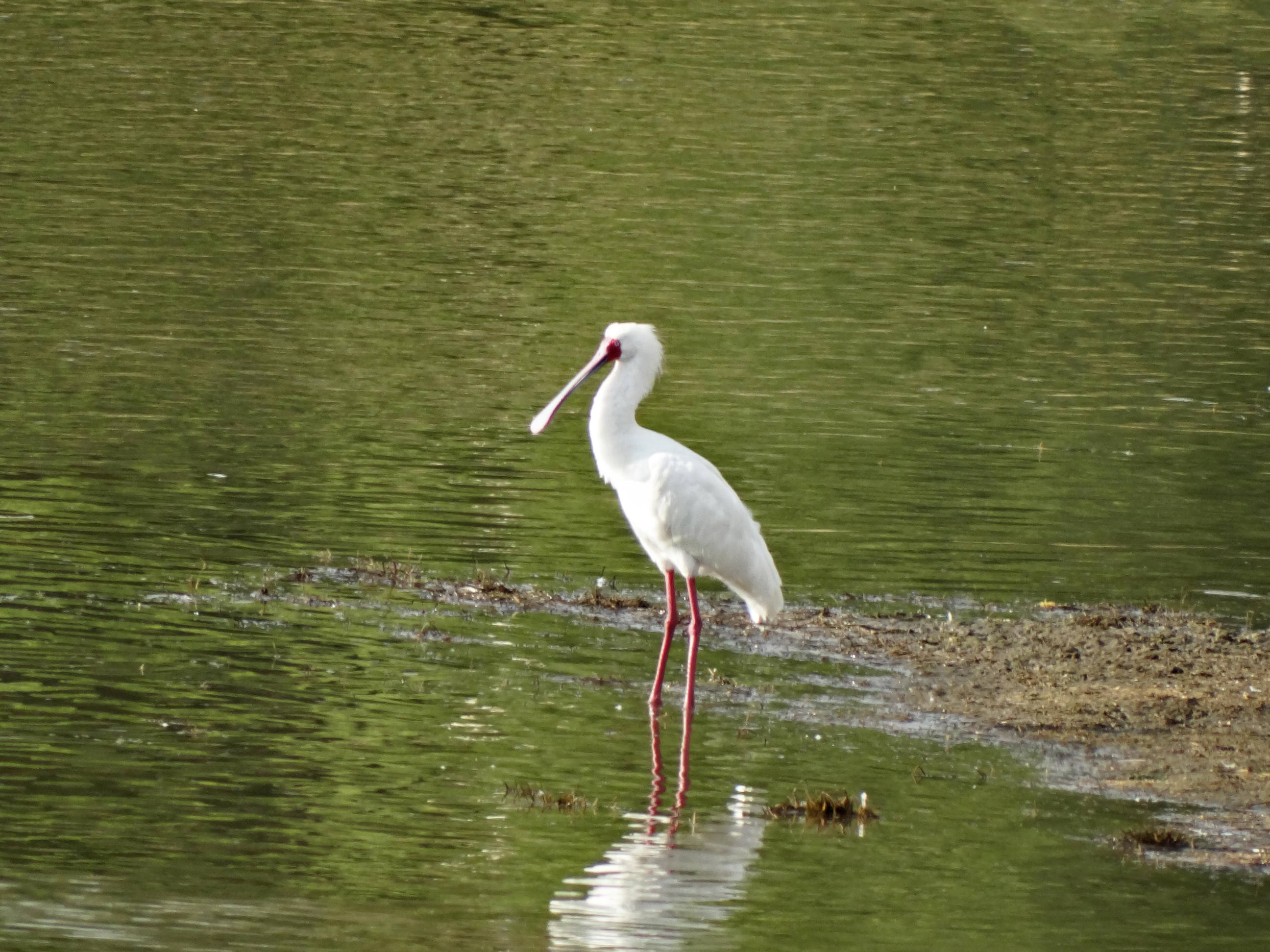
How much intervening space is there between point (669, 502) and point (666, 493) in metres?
0.05

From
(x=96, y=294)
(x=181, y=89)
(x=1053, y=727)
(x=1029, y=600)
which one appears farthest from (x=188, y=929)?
(x=181, y=89)

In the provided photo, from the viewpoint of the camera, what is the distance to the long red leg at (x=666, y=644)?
444 inches

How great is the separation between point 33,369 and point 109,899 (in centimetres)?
1100

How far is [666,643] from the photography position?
1152 centimetres

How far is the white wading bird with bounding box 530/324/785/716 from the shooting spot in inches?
452

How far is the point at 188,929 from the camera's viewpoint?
8.05 metres

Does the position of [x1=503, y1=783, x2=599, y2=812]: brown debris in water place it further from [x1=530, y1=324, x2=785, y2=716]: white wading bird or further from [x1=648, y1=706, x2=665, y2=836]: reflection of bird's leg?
[x1=530, y1=324, x2=785, y2=716]: white wading bird

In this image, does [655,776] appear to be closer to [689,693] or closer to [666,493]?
[689,693]

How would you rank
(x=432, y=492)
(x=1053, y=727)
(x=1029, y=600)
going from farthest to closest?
(x=432, y=492)
(x=1029, y=600)
(x=1053, y=727)

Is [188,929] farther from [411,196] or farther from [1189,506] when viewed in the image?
[411,196]

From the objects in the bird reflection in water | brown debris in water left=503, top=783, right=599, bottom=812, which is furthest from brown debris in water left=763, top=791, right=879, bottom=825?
brown debris in water left=503, top=783, right=599, bottom=812

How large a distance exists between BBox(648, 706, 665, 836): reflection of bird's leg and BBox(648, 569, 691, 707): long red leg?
0.25 feet

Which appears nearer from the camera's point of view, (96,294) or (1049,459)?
(1049,459)

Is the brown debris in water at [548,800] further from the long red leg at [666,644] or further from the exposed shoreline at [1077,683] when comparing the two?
the exposed shoreline at [1077,683]
